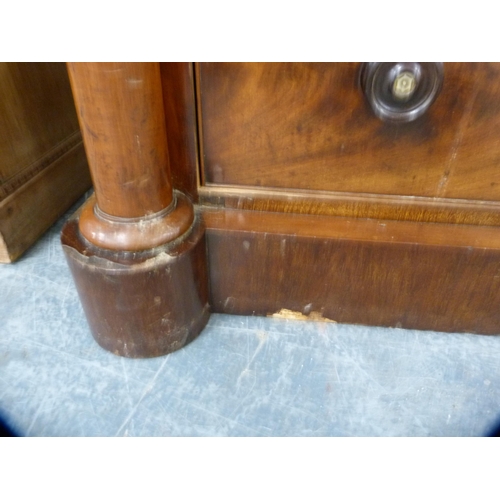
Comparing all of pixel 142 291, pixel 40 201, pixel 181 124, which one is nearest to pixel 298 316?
pixel 142 291

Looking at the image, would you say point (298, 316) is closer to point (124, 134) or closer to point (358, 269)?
point (358, 269)

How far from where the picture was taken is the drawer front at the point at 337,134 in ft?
2.15

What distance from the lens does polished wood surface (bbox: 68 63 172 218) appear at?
0.57 m

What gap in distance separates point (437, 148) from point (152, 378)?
2.18ft

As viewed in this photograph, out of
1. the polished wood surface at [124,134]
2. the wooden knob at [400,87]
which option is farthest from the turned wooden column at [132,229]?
the wooden knob at [400,87]

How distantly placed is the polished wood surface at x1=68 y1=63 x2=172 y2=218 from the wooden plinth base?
80 mm

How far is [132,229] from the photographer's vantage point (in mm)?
703

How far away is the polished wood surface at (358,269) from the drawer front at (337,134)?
0.24ft

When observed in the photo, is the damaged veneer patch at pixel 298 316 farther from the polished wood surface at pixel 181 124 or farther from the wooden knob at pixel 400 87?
the wooden knob at pixel 400 87

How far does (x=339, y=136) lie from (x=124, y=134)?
0.36m

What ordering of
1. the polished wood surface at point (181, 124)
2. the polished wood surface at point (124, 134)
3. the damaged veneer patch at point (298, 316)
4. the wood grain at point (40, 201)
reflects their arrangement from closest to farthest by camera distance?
the polished wood surface at point (124, 134) < the polished wood surface at point (181, 124) < the damaged veneer patch at point (298, 316) < the wood grain at point (40, 201)

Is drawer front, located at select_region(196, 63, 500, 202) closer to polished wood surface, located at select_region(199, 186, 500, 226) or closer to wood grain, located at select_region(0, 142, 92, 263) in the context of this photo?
polished wood surface, located at select_region(199, 186, 500, 226)

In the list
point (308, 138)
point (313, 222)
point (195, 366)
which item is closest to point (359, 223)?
point (313, 222)

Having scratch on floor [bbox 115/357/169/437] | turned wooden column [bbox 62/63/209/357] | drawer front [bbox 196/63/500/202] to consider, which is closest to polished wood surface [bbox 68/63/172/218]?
turned wooden column [bbox 62/63/209/357]
